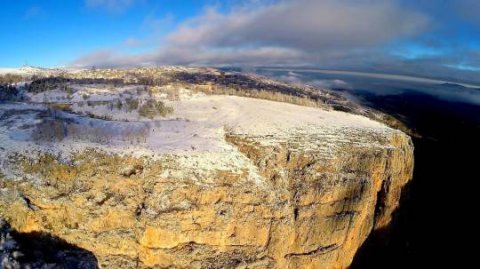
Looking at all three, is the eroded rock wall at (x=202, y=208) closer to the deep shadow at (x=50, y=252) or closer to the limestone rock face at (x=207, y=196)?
the limestone rock face at (x=207, y=196)

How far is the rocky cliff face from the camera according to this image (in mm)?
26328

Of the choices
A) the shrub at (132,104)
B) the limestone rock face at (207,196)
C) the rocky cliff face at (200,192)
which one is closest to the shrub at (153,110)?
the shrub at (132,104)

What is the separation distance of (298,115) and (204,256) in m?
27.0

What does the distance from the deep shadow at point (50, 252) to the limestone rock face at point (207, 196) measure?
17.1 inches

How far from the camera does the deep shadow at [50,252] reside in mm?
22984

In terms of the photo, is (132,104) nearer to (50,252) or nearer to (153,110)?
(153,110)

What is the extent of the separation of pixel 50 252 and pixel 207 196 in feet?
36.3

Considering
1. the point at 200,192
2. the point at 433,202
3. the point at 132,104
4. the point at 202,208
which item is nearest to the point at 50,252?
the point at 202,208

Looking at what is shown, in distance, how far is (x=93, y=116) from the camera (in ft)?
145

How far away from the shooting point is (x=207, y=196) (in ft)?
93.0

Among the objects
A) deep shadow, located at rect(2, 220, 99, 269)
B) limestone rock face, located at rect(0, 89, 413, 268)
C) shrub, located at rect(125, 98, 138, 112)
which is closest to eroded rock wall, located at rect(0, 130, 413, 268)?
limestone rock face, located at rect(0, 89, 413, 268)

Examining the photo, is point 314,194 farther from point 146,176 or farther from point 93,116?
point 93,116

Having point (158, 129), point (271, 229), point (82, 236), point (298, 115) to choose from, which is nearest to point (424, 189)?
point (298, 115)

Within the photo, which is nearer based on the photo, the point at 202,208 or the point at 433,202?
the point at 202,208
